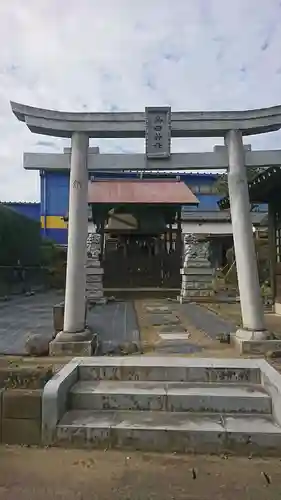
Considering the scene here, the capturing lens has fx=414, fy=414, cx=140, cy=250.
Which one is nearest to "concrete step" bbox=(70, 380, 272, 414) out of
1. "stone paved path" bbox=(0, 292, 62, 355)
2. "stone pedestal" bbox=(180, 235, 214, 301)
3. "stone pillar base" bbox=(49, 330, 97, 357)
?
"stone pillar base" bbox=(49, 330, 97, 357)

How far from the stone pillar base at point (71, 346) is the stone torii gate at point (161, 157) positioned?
217 mm

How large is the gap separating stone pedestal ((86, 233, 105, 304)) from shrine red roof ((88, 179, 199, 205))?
1459 mm

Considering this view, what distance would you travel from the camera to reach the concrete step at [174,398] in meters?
3.99

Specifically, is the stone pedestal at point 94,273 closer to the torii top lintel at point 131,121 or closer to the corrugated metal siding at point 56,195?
the torii top lintel at point 131,121

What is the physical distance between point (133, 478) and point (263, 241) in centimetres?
1641

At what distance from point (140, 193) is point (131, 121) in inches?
360

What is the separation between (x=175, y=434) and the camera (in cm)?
352

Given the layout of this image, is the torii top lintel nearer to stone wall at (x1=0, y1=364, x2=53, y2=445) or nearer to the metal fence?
stone wall at (x1=0, y1=364, x2=53, y2=445)

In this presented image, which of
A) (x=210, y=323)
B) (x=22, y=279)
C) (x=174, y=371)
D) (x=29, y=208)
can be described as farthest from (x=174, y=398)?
(x=29, y=208)

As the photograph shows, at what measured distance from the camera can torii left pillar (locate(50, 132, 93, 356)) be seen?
19.3 feet

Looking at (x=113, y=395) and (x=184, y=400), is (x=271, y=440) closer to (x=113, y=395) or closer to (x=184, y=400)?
(x=184, y=400)

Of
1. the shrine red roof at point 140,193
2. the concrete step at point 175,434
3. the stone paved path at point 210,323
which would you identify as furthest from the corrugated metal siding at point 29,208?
the concrete step at point 175,434

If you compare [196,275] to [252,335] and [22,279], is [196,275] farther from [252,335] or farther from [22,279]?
[252,335]

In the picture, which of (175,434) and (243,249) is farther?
(243,249)
